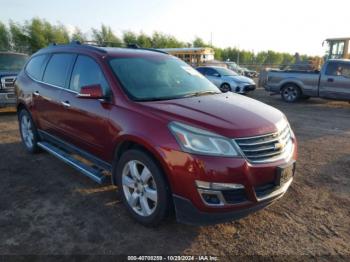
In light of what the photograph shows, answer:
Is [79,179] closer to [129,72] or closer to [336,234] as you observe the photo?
[129,72]

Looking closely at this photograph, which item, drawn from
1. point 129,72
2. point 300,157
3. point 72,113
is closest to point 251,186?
point 129,72

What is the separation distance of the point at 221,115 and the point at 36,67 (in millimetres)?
3815

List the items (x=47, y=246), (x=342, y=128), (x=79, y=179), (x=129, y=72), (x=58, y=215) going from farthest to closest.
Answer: (x=342, y=128) < (x=79, y=179) < (x=129, y=72) < (x=58, y=215) < (x=47, y=246)

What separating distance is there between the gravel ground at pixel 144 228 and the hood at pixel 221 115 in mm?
1095

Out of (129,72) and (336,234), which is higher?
(129,72)

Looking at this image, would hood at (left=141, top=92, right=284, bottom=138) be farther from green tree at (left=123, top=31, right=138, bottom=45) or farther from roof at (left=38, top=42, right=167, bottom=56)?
green tree at (left=123, top=31, right=138, bottom=45)

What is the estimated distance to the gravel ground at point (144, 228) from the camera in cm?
303

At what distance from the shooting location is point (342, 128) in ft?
27.5

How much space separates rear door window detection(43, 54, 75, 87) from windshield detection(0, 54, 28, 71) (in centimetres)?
636

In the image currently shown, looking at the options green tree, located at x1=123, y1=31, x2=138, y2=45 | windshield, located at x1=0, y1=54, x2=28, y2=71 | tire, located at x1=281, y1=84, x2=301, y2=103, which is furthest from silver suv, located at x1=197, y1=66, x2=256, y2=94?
green tree, located at x1=123, y1=31, x2=138, y2=45

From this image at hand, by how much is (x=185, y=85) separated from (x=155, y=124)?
4.02 ft

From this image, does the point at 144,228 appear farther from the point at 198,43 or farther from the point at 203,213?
the point at 198,43

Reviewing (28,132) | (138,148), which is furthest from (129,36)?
(138,148)

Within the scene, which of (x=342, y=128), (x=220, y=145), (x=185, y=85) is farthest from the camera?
(x=342, y=128)
